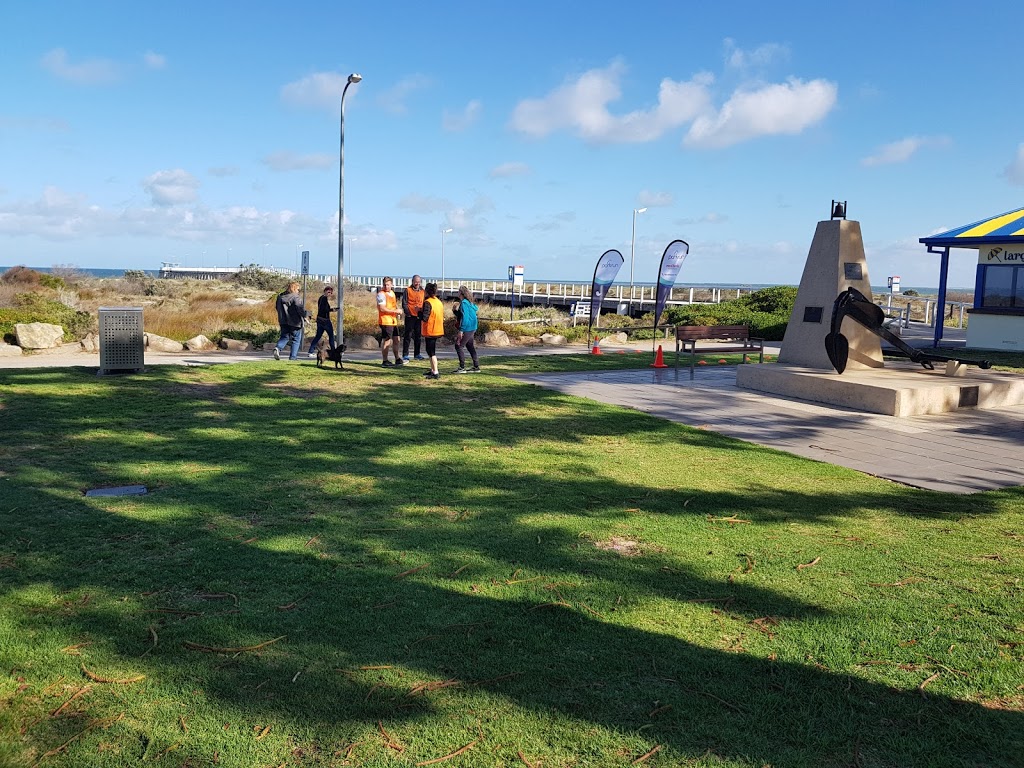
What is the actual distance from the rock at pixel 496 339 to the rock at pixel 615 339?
354cm

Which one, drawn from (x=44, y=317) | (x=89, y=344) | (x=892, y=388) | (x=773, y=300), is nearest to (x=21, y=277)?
(x=44, y=317)

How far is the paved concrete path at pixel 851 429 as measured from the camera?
817 centimetres

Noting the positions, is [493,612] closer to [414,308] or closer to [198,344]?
[414,308]

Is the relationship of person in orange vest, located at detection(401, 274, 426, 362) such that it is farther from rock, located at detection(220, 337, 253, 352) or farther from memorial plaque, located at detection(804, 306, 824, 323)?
memorial plaque, located at detection(804, 306, 824, 323)

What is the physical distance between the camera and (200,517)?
5.66 meters

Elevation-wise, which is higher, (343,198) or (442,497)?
(343,198)

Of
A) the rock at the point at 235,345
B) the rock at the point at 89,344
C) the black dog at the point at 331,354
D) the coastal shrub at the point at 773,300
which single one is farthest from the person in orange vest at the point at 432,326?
the coastal shrub at the point at 773,300

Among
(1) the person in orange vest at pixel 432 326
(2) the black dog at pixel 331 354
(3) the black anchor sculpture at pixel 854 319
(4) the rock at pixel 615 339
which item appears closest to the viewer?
(3) the black anchor sculpture at pixel 854 319

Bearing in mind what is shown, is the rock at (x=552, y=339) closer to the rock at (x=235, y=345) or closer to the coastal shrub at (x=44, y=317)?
the rock at (x=235, y=345)

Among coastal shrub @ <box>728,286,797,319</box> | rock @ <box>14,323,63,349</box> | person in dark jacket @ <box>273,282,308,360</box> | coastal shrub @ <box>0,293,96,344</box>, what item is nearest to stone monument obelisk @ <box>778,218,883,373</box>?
person in dark jacket @ <box>273,282,308,360</box>

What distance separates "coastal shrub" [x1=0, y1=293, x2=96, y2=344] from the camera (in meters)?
19.5

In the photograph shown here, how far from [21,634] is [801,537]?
4783 mm

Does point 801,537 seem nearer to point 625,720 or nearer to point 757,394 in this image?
point 625,720

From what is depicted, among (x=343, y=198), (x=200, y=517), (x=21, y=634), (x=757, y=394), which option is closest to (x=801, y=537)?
(x=200, y=517)
